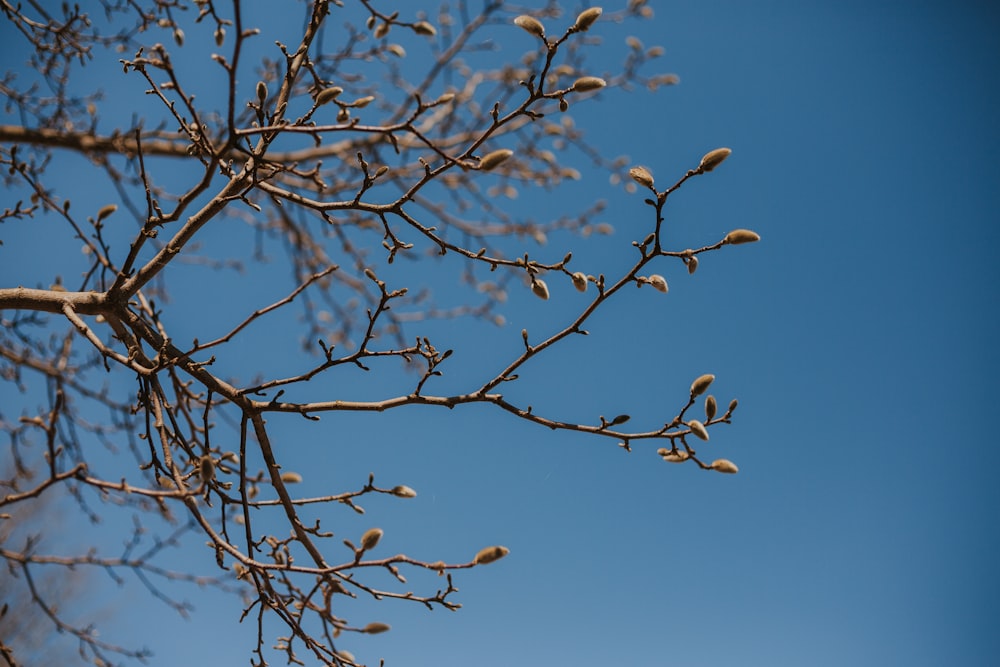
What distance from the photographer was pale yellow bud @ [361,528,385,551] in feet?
4.69

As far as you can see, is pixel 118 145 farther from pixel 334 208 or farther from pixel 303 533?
pixel 303 533

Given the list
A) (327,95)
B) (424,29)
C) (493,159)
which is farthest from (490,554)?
(424,29)

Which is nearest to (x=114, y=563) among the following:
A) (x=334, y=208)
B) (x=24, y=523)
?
(x=334, y=208)

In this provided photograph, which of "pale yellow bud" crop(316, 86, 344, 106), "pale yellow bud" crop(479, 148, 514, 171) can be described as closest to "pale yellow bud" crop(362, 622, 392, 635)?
"pale yellow bud" crop(479, 148, 514, 171)

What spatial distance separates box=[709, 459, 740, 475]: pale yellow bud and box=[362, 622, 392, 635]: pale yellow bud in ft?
2.60

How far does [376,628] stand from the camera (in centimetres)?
147

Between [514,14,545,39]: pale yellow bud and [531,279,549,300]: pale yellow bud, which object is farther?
[531,279,549,300]: pale yellow bud

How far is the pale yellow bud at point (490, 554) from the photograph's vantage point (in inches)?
53.3

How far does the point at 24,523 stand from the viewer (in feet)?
28.5

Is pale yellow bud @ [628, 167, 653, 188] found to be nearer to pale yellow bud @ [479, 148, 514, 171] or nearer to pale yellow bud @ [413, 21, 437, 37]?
pale yellow bud @ [479, 148, 514, 171]

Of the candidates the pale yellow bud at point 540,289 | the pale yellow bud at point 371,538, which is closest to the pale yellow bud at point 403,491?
→ the pale yellow bud at point 371,538

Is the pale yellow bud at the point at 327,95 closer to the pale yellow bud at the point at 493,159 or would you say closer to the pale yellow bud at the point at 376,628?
the pale yellow bud at the point at 493,159

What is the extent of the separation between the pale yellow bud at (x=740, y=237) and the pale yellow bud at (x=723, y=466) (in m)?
0.49

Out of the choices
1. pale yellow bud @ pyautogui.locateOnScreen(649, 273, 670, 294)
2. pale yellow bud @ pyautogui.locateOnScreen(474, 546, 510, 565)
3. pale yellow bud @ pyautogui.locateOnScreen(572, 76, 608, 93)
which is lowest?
pale yellow bud @ pyautogui.locateOnScreen(474, 546, 510, 565)
